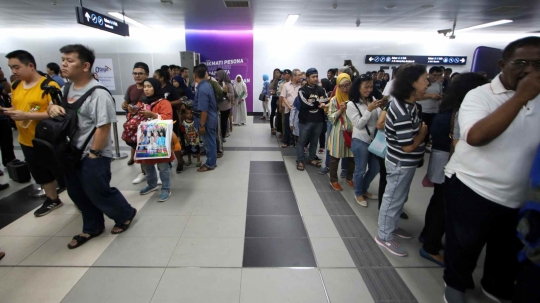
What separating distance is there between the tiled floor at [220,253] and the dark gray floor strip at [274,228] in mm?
11

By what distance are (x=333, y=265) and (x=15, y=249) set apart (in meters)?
2.76

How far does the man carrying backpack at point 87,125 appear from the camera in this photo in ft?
7.36

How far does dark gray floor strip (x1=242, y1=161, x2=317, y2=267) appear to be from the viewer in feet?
7.72

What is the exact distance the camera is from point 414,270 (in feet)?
7.32

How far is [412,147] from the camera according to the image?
2176mm

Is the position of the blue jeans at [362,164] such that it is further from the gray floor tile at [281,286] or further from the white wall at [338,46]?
the white wall at [338,46]

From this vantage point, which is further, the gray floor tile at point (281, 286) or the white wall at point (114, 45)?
the white wall at point (114, 45)

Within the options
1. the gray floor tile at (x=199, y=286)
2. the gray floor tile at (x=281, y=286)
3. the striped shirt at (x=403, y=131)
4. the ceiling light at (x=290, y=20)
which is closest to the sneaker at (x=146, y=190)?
the gray floor tile at (x=199, y=286)

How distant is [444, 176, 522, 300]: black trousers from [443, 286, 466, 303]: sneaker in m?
0.03

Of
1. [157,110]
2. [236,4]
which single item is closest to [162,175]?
[157,110]

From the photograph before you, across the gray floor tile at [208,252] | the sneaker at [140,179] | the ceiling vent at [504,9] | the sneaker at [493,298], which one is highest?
the ceiling vent at [504,9]

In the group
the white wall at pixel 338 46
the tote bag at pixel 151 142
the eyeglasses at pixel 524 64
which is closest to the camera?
the eyeglasses at pixel 524 64

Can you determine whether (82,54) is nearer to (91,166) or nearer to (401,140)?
(91,166)

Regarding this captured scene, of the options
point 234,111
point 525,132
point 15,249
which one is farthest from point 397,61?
point 15,249
